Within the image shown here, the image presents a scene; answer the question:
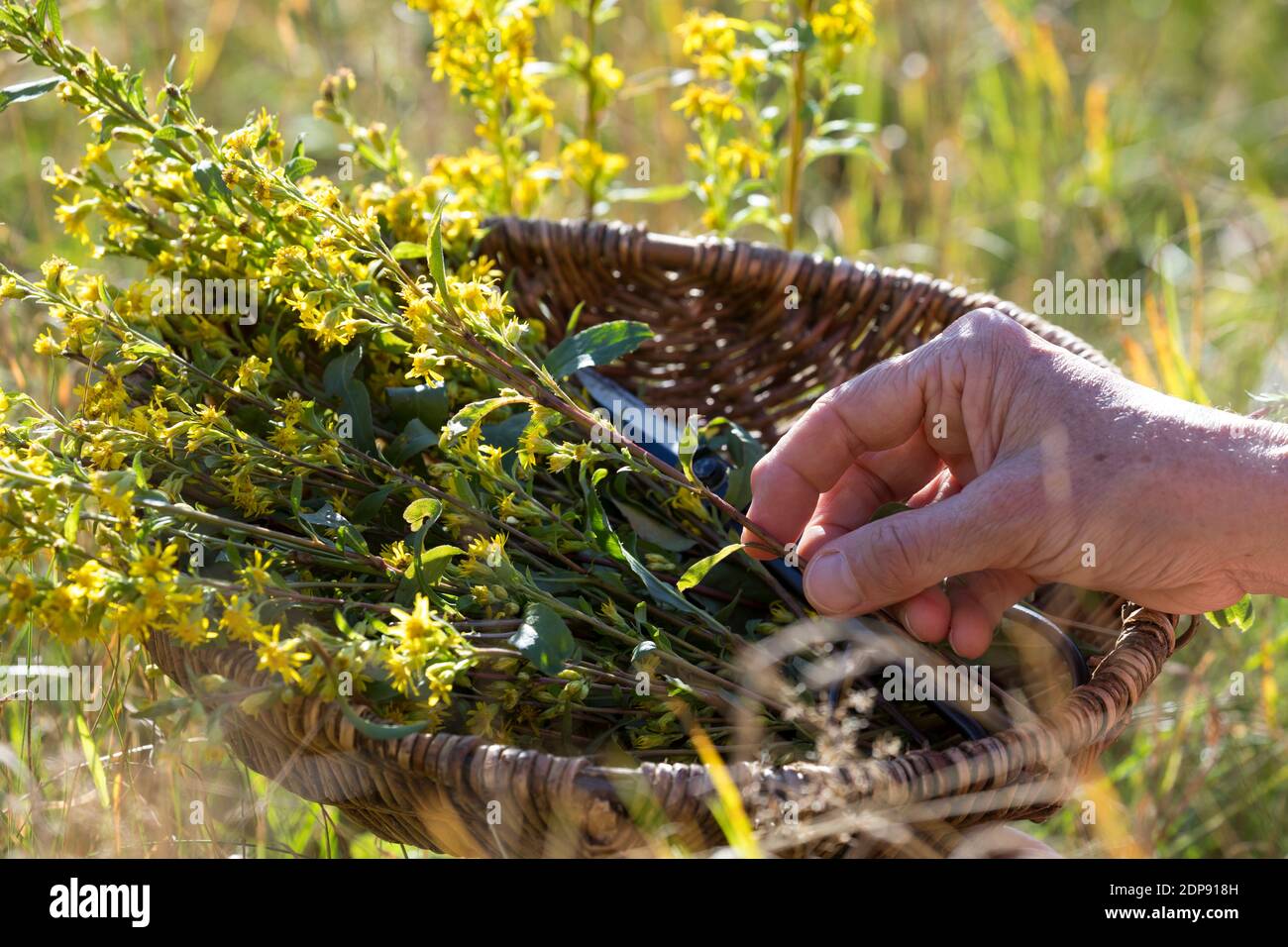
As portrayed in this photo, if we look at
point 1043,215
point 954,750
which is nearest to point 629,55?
point 1043,215

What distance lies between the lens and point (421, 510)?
951 millimetres

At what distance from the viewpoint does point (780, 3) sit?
144 centimetres

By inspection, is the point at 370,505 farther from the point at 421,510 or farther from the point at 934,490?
the point at 934,490

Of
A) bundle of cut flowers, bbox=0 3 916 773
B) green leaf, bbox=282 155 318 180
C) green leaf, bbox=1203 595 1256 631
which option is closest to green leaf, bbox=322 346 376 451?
bundle of cut flowers, bbox=0 3 916 773

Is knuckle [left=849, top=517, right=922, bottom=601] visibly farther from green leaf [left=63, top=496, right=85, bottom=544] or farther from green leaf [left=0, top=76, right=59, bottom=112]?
green leaf [left=0, top=76, right=59, bottom=112]

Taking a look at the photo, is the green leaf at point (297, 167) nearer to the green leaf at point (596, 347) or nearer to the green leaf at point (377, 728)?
the green leaf at point (596, 347)

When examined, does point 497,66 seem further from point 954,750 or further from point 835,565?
point 954,750

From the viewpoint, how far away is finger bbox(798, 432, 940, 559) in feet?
3.87

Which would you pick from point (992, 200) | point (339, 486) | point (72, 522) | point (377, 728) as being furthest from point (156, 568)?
point (992, 200)

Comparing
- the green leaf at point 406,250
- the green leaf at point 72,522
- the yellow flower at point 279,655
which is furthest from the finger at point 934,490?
the green leaf at point 72,522

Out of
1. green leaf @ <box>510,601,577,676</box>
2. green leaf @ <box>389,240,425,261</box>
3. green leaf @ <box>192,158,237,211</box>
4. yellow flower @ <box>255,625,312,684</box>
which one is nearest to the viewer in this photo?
yellow flower @ <box>255,625,312,684</box>

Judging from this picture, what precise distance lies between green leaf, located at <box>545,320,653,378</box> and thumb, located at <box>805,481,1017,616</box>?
0.26m

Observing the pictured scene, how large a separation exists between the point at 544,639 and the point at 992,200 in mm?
2144

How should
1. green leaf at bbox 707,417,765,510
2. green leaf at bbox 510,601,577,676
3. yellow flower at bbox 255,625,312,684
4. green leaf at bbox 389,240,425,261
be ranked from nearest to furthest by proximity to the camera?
yellow flower at bbox 255,625,312,684 < green leaf at bbox 510,601,577,676 < green leaf at bbox 389,240,425,261 < green leaf at bbox 707,417,765,510
